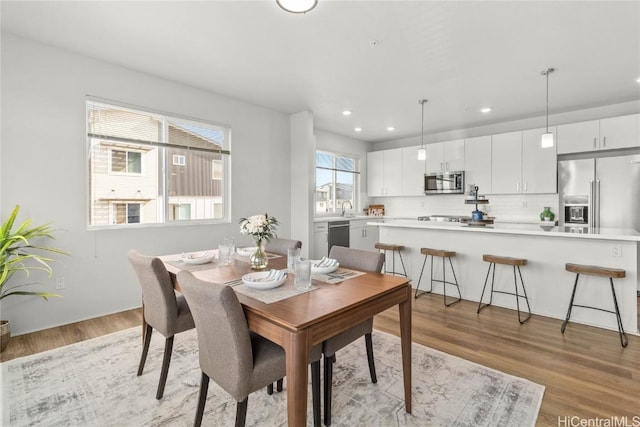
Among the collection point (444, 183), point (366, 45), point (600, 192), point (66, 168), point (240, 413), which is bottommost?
point (240, 413)

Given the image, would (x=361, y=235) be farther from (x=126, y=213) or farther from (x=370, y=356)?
(x=370, y=356)

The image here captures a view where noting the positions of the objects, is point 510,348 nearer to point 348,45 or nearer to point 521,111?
point 348,45

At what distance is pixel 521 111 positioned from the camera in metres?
4.80

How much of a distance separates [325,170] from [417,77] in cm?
301

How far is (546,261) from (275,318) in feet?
10.6

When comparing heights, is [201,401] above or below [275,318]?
below

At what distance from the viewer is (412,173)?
6297mm

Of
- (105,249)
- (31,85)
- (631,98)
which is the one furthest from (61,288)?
(631,98)

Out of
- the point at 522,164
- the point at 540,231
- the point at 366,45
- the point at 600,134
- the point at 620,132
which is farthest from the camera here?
the point at 522,164

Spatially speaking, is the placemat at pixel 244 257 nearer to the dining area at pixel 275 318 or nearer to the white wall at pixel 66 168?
the dining area at pixel 275 318

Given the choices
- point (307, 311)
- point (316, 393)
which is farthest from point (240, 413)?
point (307, 311)

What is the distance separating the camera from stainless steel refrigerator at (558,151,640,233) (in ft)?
13.4

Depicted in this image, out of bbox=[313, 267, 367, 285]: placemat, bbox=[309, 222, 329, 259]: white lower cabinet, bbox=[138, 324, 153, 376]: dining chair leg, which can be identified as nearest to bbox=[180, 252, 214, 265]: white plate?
bbox=[138, 324, 153, 376]: dining chair leg

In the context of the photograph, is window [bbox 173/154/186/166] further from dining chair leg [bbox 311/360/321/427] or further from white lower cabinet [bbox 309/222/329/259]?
dining chair leg [bbox 311/360/321/427]
